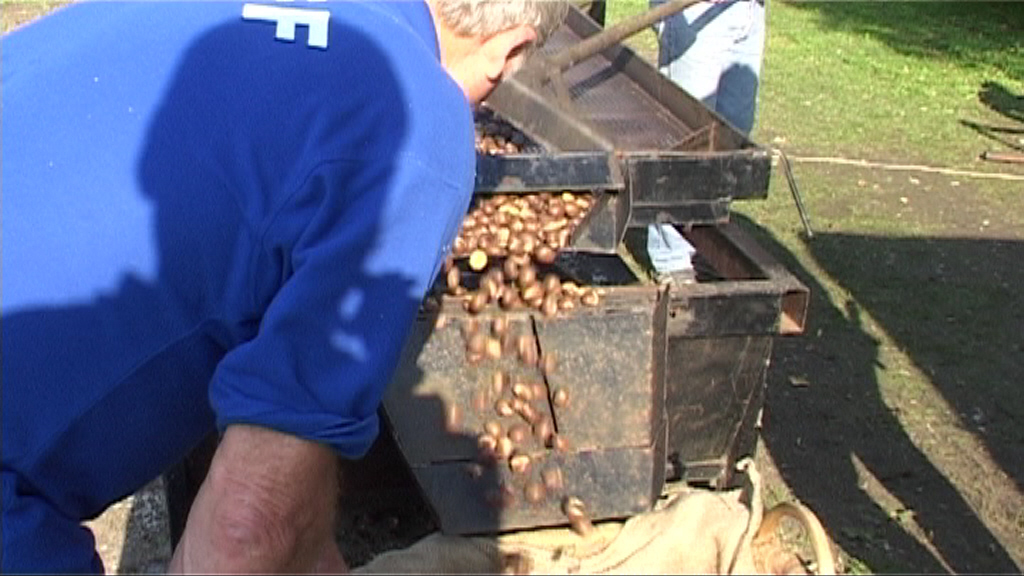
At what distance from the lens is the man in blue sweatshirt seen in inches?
66.7

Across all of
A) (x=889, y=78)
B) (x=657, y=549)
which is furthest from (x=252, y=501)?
(x=889, y=78)

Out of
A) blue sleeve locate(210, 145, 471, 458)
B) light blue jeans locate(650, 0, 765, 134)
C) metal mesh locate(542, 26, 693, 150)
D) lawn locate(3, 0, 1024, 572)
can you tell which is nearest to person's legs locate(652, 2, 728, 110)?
light blue jeans locate(650, 0, 765, 134)

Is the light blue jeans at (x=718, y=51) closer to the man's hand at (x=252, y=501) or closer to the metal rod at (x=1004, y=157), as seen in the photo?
the metal rod at (x=1004, y=157)

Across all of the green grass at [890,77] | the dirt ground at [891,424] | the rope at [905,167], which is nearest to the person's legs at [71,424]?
the dirt ground at [891,424]

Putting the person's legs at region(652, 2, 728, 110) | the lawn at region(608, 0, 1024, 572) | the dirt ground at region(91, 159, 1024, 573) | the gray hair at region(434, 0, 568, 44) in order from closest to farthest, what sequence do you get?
the gray hair at region(434, 0, 568, 44) < the dirt ground at region(91, 159, 1024, 573) < the lawn at region(608, 0, 1024, 572) < the person's legs at region(652, 2, 728, 110)

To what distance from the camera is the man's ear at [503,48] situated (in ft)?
6.79

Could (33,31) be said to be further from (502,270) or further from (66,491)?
(502,270)

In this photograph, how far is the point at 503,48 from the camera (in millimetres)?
2090

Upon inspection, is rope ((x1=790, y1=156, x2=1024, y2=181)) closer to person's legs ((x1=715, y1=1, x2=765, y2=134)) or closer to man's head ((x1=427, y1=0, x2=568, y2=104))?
person's legs ((x1=715, y1=1, x2=765, y2=134))

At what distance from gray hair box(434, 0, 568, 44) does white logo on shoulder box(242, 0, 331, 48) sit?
0.85 ft

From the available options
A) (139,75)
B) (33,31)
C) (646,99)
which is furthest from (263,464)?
(646,99)

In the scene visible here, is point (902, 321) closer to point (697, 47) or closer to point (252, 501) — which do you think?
point (697, 47)

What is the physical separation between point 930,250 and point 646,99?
2724 millimetres

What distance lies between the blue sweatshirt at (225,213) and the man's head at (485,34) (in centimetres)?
20
